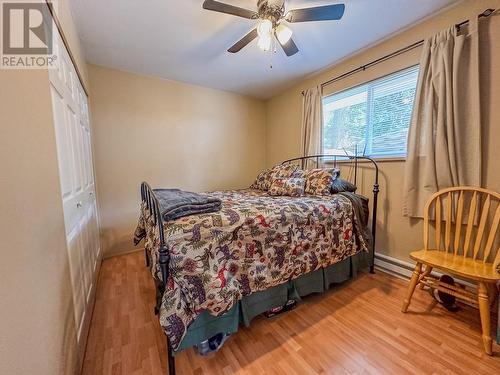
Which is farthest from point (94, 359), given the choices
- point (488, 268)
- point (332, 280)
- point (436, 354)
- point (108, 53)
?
point (108, 53)

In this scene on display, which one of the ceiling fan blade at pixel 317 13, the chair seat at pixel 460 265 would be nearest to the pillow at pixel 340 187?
the chair seat at pixel 460 265

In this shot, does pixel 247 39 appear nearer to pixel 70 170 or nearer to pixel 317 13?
pixel 317 13

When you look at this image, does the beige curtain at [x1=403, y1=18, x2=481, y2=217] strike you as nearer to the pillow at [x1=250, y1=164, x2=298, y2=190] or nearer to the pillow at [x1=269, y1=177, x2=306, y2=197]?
the pillow at [x1=269, y1=177, x2=306, y2=197]

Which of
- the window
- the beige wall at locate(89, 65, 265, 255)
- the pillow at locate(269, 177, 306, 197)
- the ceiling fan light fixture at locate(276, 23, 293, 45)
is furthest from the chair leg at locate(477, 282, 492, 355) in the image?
the beige wall at locate(89, 65, 265, 255)

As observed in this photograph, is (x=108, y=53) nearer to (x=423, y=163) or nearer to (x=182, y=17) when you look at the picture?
(x=182, y=17)

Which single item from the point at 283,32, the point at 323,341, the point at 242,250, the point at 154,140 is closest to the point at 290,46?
the point at 283,32

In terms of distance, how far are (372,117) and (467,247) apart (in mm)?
1507

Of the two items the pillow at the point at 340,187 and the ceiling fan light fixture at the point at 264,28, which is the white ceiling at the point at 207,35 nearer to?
the ceiling fan light fixture at the point at 264,28

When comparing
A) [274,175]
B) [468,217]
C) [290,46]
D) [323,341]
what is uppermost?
[290,46]

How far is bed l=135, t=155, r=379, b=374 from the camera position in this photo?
1107 mm

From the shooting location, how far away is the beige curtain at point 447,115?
64.7 inches

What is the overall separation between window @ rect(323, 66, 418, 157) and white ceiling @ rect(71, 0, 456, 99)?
453mm

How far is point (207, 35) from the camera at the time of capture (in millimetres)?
2055

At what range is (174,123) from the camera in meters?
3.10
